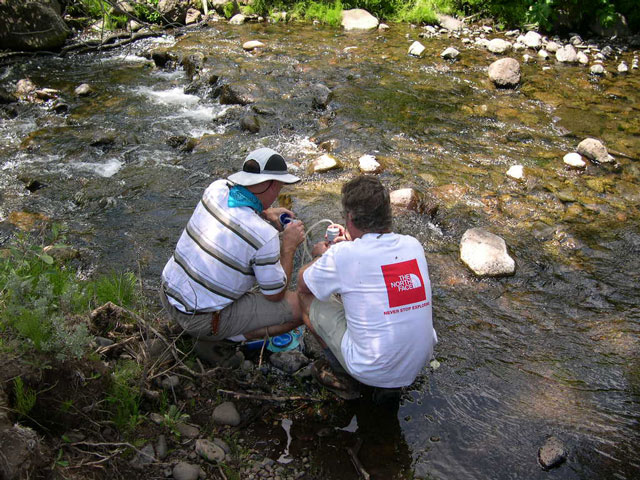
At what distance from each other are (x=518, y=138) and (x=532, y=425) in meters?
5.13

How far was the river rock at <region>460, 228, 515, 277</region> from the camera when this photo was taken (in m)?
4.81

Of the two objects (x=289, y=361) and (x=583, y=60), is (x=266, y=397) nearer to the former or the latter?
(x=289, y=361)

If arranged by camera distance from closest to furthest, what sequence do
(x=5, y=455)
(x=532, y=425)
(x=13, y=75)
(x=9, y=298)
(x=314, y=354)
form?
(x=5, y=455) → (x=9, y=298) → (x=532, y=425) → (x=314, y=354) → (x=13, y=75)

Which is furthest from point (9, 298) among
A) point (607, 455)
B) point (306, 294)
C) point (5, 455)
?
point (607, 455)

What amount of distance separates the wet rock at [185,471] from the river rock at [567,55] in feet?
34.9

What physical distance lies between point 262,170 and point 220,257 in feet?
2.00

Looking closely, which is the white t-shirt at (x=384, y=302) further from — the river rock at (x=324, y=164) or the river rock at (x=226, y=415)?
the river rock at (x=324, y=164)

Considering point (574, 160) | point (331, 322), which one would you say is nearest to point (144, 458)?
point (331, 322)

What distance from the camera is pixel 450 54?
1046 cm

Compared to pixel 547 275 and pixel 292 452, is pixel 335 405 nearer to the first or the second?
pixel 292 452

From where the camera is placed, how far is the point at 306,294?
11.4ft

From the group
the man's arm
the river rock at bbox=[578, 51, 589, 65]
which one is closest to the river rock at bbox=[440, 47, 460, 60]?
the river rock at bbox=[578, 51, 589, 65]

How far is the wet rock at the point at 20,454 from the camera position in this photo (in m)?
2.08

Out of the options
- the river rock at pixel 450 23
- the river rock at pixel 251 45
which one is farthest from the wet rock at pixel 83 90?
the river rock at pixel 450 23
